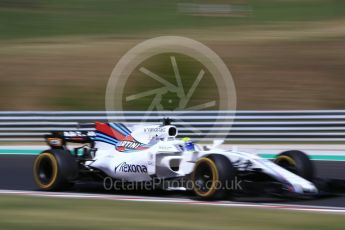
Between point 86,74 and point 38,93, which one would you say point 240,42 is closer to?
point 86,74

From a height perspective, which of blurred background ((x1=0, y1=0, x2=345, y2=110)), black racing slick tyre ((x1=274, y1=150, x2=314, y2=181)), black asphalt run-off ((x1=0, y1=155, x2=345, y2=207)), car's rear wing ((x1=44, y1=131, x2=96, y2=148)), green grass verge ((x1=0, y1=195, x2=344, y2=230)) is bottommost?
green grass verge ((x1=0, y1=195, x2=344, y2=230))

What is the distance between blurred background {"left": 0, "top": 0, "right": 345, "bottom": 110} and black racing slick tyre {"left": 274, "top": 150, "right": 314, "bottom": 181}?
11.7 metres

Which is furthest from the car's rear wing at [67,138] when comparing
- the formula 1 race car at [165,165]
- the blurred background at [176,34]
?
the blurred background at [176,34]

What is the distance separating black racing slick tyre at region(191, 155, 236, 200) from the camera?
28.5ft

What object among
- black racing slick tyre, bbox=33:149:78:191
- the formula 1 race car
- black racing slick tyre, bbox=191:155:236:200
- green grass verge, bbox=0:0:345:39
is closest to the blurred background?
green grass verge, bbox=0:0:345:39

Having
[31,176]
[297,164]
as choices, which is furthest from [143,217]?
[31,176]

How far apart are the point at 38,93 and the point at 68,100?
130 cm

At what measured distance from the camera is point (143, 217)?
7.39 m

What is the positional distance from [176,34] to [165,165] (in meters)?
19.4

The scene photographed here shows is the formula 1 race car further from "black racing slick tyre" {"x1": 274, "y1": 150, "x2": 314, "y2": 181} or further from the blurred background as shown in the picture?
the blurred background

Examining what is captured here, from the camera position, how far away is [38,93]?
2397 cm

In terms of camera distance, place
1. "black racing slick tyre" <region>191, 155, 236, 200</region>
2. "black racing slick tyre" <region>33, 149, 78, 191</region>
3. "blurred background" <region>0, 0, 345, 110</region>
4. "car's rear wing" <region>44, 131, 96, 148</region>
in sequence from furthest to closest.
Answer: "blurred background" <region>0, 0, 345, 110</region> → "car's rear wing" <region>44, 131, 96, 148</region> → "black racing slick tyre" <region>33, 149, 78, 191</region> → "black racing slick tyre" <region>191, 155, 236, 200</region>

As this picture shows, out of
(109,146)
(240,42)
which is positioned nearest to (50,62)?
(240,42)

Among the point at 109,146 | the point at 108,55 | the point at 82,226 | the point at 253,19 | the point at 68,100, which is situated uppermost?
the point at 253,19
